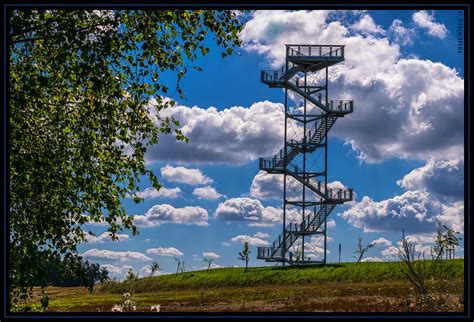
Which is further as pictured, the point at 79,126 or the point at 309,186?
the point at 309,186

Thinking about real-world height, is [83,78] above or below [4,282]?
above

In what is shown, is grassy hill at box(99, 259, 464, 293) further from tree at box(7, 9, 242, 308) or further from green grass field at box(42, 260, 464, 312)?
tree at box(7, 9, 242, 308)

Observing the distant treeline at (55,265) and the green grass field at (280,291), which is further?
the green grass field at (280,291)

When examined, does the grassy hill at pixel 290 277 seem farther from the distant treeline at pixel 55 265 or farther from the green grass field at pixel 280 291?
the distant treeline at pixel 55 265

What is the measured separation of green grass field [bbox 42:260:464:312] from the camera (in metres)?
24.8

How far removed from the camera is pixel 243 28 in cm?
1564

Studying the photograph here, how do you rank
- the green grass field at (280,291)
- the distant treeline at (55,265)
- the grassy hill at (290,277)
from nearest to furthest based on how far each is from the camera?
the distant treeline at (55,265) → the green grass field at (280,291) → the grassy hill at (290,277)

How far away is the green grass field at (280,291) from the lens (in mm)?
24766

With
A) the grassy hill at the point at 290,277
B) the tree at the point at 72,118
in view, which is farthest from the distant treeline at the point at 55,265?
the grassy hill at the point at 290,277
